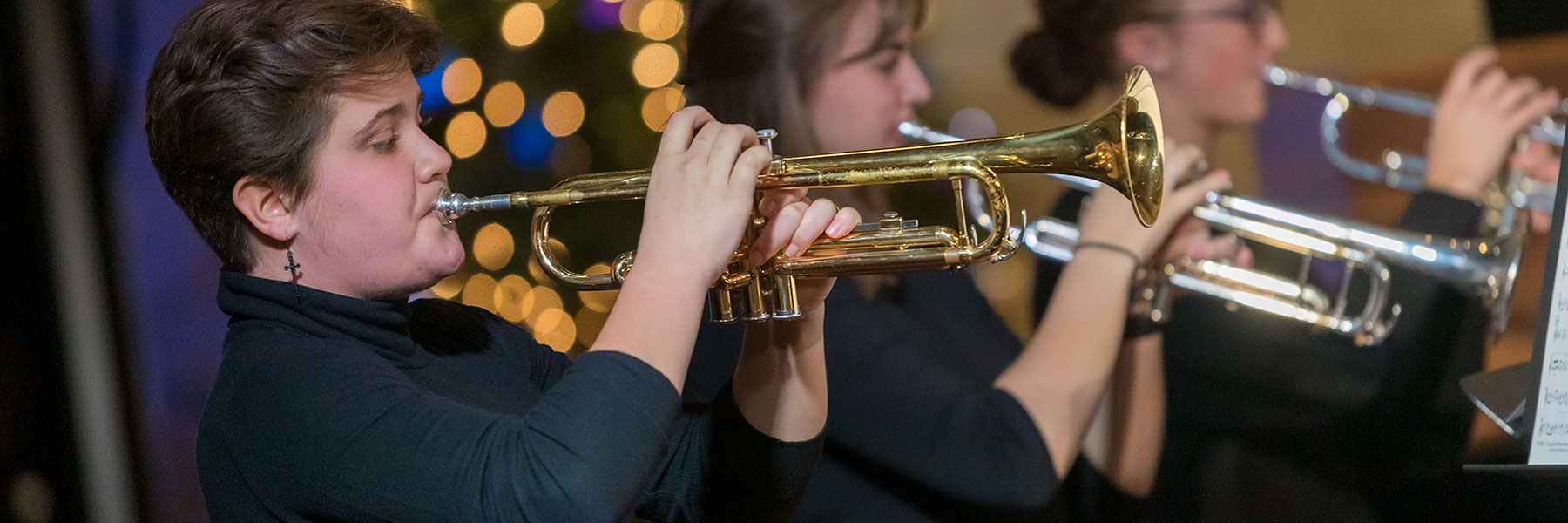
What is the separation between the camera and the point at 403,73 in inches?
50.1

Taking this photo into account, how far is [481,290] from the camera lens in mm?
2621

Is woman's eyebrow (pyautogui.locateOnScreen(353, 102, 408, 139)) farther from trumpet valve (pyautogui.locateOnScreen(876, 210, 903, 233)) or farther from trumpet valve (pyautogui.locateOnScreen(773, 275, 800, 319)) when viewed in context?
trumpet valve (pyautogui.locateOnScreen(876, 210, 903, 233))

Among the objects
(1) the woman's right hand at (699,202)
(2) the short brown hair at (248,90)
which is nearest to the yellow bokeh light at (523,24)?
(2) the short brown hair at (248,90)

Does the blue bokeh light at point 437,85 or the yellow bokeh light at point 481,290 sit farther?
the yellow bokeh light at point 481,290

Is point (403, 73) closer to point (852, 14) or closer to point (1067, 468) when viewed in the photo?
point (852, 14)

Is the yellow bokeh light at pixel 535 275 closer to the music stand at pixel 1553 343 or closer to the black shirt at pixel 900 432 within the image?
the black shirt at pixel 900 432

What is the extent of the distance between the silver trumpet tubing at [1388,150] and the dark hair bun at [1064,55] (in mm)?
361

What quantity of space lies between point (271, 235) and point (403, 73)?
9.5 inches

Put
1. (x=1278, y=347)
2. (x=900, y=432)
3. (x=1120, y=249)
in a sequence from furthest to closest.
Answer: (x=1278, y=347), (x=1120, y=249), (x=900, y=432)

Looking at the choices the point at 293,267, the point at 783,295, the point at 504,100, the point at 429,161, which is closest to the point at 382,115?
the point at 429,161

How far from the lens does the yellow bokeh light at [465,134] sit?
249 cm

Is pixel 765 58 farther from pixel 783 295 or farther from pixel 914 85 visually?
pixel 783 295

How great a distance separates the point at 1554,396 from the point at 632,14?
5.99 feet

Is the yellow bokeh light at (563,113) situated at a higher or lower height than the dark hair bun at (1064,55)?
lower
